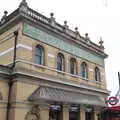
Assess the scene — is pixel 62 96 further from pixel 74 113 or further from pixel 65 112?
pixel 74 113

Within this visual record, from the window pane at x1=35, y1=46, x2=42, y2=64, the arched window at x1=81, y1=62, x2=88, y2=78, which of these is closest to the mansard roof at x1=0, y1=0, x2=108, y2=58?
the arched window at x1=81, y1=62, x2=88, y2=78

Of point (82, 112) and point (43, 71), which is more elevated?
point (43, 71)

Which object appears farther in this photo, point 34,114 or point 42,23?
point 42,23

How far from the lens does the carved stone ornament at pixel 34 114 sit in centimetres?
1780

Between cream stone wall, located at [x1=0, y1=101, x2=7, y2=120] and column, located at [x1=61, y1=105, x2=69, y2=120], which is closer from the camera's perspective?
cream stone wall, located at [x1=0, y1=101, x2=7, y2=120]

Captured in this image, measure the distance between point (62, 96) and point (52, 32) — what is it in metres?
5.95

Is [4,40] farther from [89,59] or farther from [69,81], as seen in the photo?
[89,59]

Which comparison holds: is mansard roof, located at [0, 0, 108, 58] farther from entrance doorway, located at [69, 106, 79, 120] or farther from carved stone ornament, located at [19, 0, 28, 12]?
entrance doorway, located at [69, 106, 79, 120]

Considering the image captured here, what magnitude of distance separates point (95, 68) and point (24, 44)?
1036 centimetres

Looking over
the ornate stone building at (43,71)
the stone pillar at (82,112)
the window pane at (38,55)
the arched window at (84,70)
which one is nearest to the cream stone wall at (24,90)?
the ornate stone building at (43,71)

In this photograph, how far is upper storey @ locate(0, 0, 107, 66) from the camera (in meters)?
19.5

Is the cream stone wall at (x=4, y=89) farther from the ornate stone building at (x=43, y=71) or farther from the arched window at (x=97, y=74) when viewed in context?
the arched window at (x=97, y=74)

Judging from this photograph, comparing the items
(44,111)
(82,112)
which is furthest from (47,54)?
(82,112)

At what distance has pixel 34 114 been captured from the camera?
18.2 m
